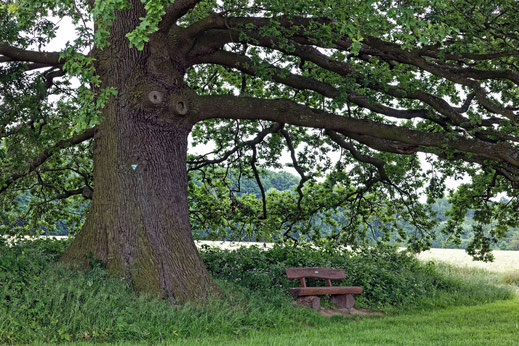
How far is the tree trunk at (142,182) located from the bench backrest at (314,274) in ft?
7.61

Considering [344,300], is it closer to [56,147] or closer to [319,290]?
[319,290]

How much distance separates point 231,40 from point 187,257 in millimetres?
5309

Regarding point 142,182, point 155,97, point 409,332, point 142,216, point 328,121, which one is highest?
point 155,97

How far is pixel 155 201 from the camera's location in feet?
31.9

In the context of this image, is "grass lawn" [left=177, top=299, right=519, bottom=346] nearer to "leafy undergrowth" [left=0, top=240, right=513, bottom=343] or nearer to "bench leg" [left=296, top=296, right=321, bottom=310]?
"leafy undergrowth" [left=0, top=240, right=513, bottom=343]

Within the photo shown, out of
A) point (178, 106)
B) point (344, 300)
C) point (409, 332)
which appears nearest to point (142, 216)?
point (178, 106)

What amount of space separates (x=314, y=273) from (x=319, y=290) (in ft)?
1.84

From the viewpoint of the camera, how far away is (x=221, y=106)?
36.1 ft

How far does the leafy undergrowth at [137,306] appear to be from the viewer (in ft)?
24.5

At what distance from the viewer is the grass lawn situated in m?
8.01

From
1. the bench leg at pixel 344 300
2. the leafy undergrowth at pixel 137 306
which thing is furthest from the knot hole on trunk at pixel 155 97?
the bench leg at pixel 344 300

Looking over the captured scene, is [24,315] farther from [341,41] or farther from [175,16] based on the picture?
[341,41]

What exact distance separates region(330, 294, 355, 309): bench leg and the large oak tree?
3.52 meters

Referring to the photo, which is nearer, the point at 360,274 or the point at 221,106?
the point at 221,106
